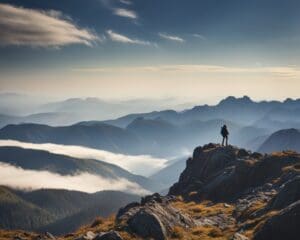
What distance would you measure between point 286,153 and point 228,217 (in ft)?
114

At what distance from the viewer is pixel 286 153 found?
8381 cm

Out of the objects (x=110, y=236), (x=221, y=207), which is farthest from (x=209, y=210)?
(x=110, y=236)

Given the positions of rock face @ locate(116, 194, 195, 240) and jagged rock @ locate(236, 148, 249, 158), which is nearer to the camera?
rock face @ locate(116, 194, 195, 240)

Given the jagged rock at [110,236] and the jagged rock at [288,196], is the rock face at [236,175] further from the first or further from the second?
the jagged rock at [110,236]

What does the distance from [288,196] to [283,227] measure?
10.5 m

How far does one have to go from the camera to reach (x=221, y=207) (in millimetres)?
66062

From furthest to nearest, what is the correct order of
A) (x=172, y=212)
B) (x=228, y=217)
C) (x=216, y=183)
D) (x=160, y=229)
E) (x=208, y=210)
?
(x=216, y=183) < (x=208, y=210) < (x=228, y=217) < (x=172, y=212) < (x=160, y=229)

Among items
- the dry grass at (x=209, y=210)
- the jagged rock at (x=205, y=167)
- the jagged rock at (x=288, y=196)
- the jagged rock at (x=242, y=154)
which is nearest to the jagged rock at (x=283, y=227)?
the jagged rock at (x=288, y=196)

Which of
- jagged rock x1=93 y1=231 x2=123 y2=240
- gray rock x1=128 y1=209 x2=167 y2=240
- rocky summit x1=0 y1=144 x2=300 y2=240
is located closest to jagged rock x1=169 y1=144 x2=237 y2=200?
rocky summit x1=0 y1=144 x2=300 y2=240

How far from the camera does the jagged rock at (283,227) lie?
122ft

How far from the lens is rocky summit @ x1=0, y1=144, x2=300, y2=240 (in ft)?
135

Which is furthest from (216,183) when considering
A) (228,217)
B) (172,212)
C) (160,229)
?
(160,229)

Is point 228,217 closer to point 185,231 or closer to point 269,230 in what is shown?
point 185,231

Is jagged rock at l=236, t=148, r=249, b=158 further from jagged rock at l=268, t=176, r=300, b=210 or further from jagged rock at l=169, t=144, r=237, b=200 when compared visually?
jagged rock at l=268, t=176, r=300, b=210
